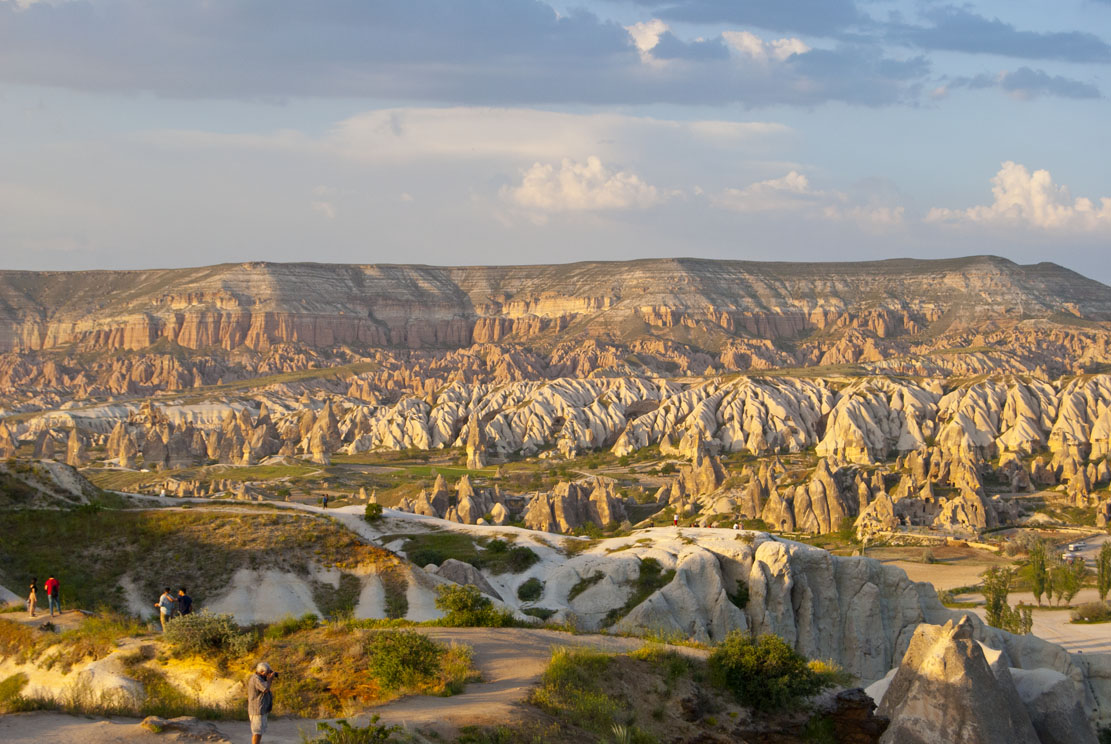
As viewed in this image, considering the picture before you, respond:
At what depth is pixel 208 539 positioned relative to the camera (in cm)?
3644

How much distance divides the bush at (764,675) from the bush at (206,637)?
8.83m

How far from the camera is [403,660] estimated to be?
18.6 meters

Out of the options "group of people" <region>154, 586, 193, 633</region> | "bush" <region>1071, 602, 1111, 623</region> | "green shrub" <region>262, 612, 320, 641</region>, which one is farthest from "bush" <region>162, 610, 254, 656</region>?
"bush" <region>1071, 602, 1111, 623</region>

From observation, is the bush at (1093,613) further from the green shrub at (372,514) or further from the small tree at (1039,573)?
the green shrub at (372,514)

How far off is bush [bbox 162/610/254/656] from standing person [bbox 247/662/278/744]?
4.88 metres

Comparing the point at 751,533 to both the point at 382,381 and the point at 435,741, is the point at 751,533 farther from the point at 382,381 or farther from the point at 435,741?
the point at 382,381

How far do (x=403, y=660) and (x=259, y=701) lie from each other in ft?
12.1

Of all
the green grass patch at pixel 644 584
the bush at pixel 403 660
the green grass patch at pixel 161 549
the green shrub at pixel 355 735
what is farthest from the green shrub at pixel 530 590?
the green shrub at pixel 355 735

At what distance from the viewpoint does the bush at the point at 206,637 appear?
66.4 feet

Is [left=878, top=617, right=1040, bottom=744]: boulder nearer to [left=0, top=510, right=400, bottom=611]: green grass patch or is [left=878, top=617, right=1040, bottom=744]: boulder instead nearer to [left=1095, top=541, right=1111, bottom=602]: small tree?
[left=0, top=510, right=400, bottom=611]: green grass patch

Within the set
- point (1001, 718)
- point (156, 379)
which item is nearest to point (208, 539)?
point (1001, 718)

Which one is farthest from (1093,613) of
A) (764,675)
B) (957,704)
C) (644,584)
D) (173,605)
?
(173,605)

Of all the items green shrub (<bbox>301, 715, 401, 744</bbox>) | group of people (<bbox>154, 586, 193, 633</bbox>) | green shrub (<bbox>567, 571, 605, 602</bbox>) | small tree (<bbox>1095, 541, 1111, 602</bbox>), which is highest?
green shrub (<bbox>301, 715, 401, 744</bbox>)

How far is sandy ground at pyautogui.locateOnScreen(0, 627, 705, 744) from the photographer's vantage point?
1502cm
